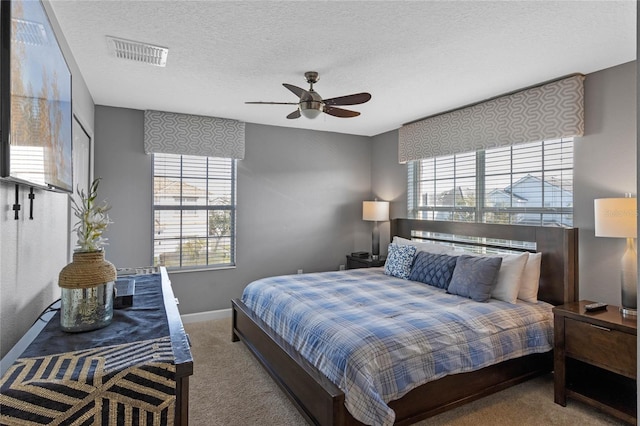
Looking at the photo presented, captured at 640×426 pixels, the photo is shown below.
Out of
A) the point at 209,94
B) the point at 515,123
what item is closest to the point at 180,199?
the point at 209,94

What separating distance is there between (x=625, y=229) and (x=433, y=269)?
5.16 feet

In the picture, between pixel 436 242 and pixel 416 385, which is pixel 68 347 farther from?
pixel 436 242

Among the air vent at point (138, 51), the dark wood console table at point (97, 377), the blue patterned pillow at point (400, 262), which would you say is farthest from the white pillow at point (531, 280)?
the air vent at point (138, 51)

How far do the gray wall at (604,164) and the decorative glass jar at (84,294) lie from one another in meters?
3.57

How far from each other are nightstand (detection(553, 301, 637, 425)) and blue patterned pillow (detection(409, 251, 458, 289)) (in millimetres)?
957

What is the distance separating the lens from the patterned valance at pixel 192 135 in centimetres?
415

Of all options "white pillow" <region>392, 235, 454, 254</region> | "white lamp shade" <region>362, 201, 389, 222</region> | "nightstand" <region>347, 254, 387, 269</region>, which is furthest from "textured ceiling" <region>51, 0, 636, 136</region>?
"nightstand" <region>347, 254, 387, 269</region>

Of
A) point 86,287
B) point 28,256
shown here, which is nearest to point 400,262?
point 86,287

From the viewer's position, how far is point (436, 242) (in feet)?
14.4

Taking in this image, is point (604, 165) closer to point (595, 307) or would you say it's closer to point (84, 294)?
point (595, 307)

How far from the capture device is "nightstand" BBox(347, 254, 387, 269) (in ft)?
15.9

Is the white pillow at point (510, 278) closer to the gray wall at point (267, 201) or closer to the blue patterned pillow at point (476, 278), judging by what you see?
the blue patterned pillow at point (476, 278)

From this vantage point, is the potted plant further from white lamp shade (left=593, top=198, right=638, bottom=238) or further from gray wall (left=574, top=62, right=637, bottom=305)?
gray wall (left=574, top=62, right=637, bottom=305)

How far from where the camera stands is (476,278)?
10.1ft
